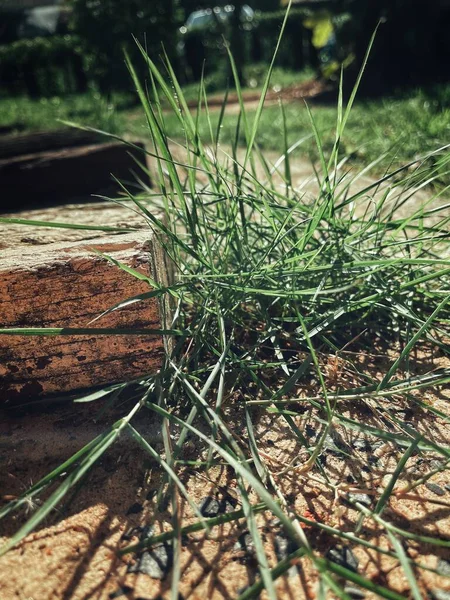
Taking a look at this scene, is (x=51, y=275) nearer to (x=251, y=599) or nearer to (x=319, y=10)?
(x=251, y=599)

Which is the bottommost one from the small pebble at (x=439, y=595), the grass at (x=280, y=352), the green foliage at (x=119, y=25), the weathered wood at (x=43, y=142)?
the small pebble at (x=439, y=595)

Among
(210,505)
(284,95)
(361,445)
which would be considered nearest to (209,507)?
(210,505)

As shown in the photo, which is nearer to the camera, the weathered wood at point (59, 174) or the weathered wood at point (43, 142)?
the weathered wood at point (59, 174)

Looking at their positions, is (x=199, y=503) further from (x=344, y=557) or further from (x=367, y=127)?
(x=367, y=127)

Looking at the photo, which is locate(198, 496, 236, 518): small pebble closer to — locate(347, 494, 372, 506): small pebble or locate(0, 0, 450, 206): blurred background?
locate(347, 494, 372, 506): small pebble

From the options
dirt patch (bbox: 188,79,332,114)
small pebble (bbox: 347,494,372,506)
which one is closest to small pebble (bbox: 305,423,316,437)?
small pebble (bbox: 347,494,372,506)

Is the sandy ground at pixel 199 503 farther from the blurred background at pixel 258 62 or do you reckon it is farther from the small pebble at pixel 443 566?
the blurred background at pixel 258 62

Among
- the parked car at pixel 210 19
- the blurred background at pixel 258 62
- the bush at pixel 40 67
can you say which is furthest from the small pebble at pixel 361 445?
the parked car at pixel 210 19

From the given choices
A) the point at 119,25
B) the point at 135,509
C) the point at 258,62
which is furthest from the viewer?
the point at 258,62
